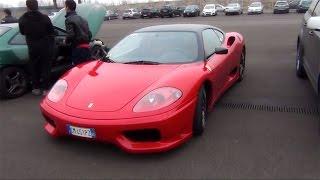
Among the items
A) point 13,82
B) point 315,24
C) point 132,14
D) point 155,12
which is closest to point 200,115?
point 315,24

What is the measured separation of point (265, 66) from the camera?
27.7 ft

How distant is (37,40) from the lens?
6.40 metres

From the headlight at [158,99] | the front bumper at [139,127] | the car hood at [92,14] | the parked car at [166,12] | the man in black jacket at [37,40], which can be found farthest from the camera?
the parked car at [166,12]

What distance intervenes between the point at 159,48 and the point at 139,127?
169 centimetres

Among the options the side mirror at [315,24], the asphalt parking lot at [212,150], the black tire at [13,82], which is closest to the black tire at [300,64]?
the asphalt parking lot at [212,150]

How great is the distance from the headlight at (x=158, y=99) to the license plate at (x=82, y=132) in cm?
47

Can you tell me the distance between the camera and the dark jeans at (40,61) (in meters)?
6.42

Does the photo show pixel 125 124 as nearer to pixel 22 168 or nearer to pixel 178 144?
pixel 178 144

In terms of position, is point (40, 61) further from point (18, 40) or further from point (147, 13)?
point (147, 13)

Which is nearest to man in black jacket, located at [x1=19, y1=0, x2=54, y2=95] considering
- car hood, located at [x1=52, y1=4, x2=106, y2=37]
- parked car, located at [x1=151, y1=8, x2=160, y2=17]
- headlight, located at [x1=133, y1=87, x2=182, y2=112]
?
car hood, located at [x1=52, y1=4, x2=106, y2=37]

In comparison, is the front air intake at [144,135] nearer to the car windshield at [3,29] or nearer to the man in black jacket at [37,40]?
the man in black jacket at [37,40]

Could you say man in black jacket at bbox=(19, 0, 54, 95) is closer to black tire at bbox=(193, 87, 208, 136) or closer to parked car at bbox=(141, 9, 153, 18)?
black tire at bbox=(193, 87, 208, 136)

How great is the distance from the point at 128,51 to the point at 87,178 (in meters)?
2.19

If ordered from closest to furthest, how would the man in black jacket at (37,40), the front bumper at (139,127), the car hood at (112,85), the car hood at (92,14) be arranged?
the front bumper at (139,127) → the car hood at (112,85) → the man in black jacket at (37,40) → the car hood at (92,14)
